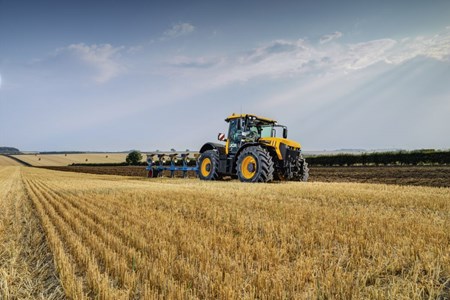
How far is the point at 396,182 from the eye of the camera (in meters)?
16.2

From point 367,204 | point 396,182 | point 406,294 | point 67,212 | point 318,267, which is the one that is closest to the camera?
point 406,294

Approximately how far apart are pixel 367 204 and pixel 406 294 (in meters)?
5.05

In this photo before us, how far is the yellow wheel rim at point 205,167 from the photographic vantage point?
1562cm

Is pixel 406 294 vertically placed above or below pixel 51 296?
above

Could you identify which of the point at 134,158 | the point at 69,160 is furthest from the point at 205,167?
the point at 69,160

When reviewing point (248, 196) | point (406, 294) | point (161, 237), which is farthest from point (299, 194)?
point (406, 294)

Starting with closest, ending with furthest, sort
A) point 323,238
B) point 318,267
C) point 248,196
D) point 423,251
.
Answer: point 318,267 → point 423,251 → point 323,238 → point 248,196

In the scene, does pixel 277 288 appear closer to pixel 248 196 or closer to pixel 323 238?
pixel 323 238

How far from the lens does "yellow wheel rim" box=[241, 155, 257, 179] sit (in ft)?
41.4

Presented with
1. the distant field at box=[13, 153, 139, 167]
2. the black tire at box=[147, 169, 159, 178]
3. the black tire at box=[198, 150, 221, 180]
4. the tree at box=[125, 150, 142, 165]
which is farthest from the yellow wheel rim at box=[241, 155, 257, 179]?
the distant field at box=[13, 153, 139, 167]

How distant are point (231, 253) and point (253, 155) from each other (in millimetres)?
8830

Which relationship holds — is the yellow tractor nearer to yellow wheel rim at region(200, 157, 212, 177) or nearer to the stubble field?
yellow wheel rim at region(200, 157, 212, 177)

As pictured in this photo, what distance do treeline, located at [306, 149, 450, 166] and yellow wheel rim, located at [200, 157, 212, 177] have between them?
20582 millimetres

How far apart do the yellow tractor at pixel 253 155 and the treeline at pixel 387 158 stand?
18.1 metres
